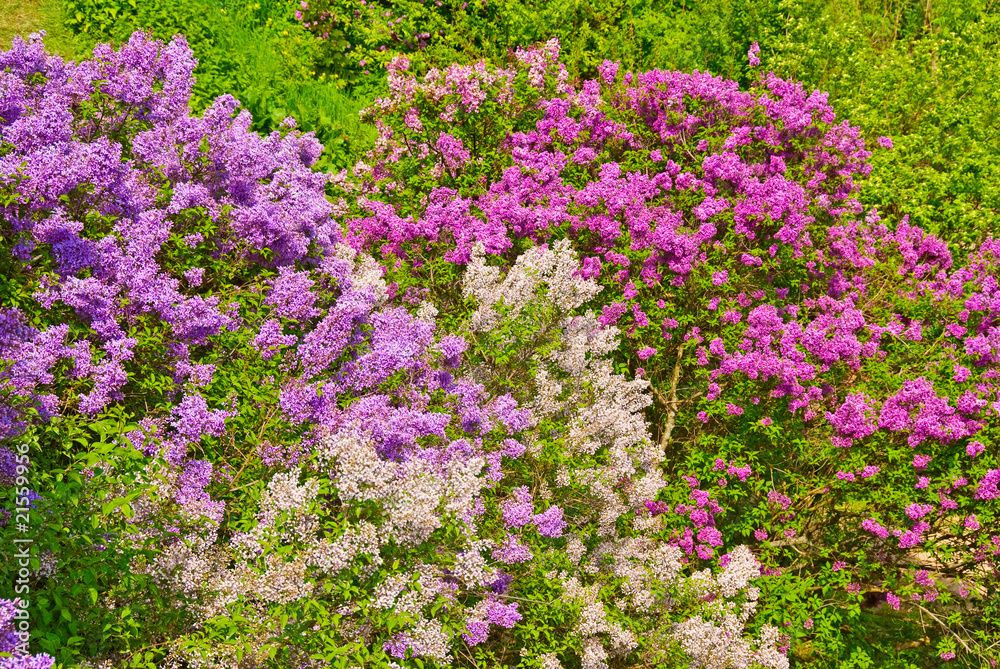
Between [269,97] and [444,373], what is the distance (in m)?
6.30

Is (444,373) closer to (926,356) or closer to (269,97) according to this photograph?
(926,356)

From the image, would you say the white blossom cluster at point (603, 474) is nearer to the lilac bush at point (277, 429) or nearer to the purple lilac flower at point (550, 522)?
the lilac bush at point (277, 429)

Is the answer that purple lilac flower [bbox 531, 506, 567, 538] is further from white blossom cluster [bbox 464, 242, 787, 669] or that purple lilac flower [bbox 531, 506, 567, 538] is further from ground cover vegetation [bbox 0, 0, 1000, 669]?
white blossom cluster [bbox 464, 242, 787, 669]

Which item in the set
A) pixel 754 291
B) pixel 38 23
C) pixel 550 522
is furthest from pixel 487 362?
pixel 38 23

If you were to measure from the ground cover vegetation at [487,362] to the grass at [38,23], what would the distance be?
0.66 ft

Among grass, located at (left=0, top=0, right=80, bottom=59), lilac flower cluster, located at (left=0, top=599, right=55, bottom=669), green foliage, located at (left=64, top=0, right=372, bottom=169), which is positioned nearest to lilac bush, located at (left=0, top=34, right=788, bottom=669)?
lilac flower cluster, located at (left=0, top=599, right=55, bottom=669)

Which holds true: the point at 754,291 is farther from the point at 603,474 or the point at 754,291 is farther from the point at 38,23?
the point at 38,23

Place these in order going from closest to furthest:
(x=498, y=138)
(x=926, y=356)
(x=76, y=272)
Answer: (x=76, y=272) → (x=926, y=356) → (x=498, y=138)

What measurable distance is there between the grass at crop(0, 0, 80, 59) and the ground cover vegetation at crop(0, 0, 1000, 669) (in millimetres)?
202

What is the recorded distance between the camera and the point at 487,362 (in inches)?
285

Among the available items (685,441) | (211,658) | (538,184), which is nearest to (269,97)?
(538,184)

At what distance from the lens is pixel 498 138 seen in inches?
376

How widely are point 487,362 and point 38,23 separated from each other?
810 cm

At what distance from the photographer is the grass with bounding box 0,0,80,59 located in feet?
33.5
